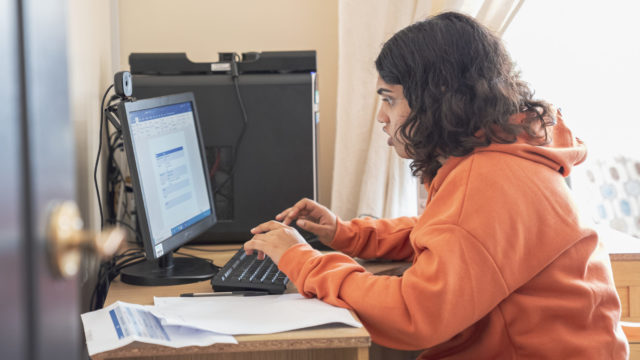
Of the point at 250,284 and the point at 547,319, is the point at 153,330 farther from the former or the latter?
the point at 547,319

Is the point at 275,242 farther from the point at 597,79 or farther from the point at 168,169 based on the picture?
the point at 597,79

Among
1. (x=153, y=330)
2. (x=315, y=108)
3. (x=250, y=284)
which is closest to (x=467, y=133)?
(x=250, y=284)

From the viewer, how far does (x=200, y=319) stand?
39.6 inches

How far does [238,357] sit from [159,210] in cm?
34

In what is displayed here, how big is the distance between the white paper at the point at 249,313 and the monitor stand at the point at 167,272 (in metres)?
0.16

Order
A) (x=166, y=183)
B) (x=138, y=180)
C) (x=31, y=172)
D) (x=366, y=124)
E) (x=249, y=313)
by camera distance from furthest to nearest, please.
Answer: (x=366, y=124)
(x=166, y=183)
(x=138, y=180)
(x=249, y=313)
(x=31, y=172)

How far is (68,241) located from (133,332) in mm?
463

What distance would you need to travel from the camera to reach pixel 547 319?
3.48 feet

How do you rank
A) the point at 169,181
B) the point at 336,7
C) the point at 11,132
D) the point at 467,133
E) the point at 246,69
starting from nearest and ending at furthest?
the point at 11,132, the point at 467,133, the point at 169,181, the point at 246,69, the point at 336,7

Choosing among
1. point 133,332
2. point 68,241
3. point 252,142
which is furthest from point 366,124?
point 68,241

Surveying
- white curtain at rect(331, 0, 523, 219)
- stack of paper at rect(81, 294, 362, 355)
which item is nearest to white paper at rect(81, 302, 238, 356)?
stack of paper at rect(81, 294, 362, 355)

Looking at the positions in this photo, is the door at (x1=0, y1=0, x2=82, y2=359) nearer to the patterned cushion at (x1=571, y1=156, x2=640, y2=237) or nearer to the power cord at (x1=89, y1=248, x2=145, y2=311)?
the power cord at (x1=89, y1=248, x2=145, y2=311)

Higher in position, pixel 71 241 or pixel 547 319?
pixel 71 241

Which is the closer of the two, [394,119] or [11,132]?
[11,132]
